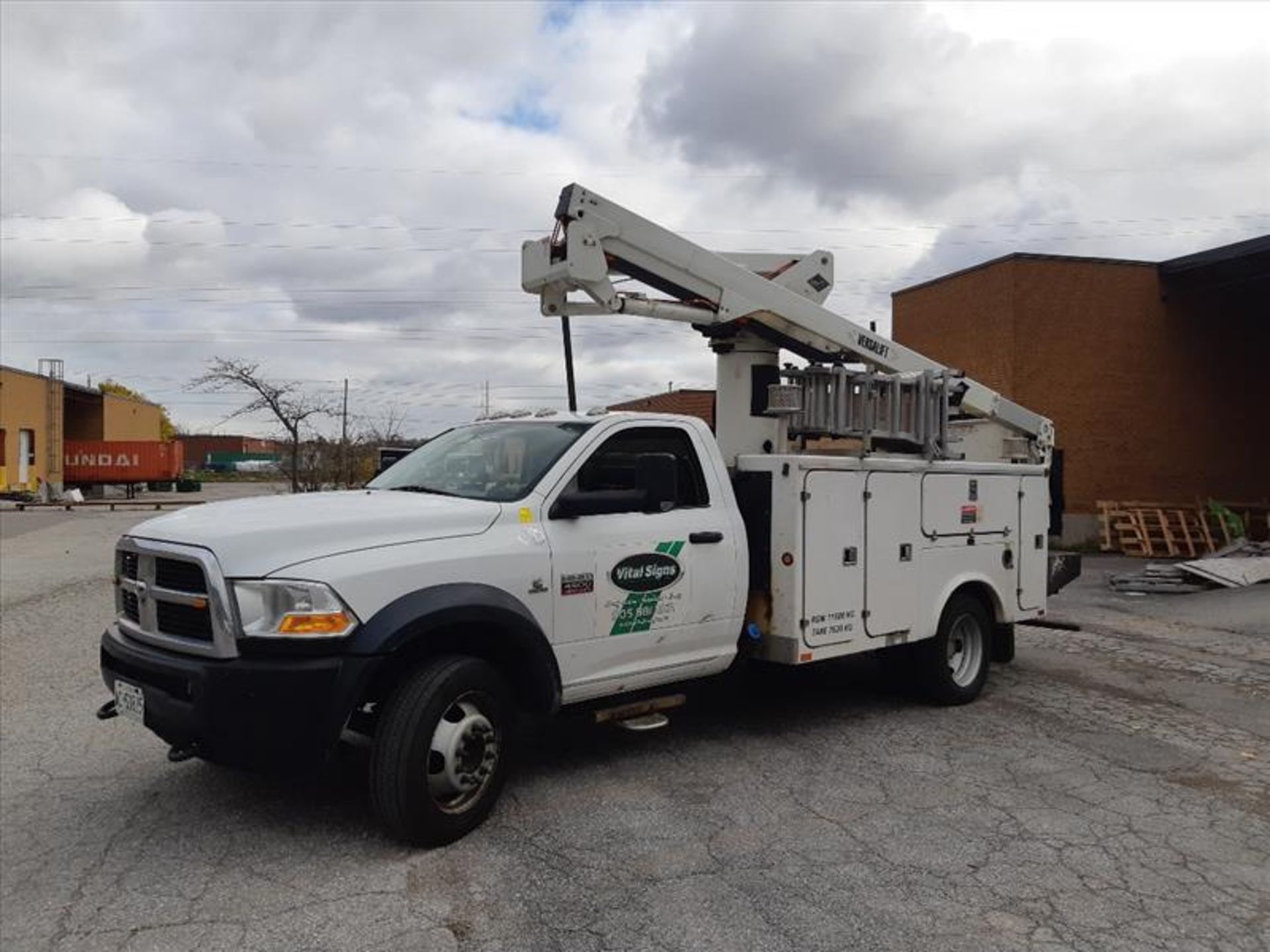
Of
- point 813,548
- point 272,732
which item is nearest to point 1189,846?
point 813,548

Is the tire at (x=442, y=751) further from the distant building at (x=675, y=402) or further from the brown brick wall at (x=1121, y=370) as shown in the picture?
the distant building at (x=675, y=402)

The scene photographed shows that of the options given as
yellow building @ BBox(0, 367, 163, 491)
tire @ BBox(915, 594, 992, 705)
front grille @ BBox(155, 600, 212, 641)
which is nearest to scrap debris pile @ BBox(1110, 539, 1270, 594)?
tire @ BBox(915, 594, 992, 705)

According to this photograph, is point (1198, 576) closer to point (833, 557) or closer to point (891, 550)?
point (891, 550)

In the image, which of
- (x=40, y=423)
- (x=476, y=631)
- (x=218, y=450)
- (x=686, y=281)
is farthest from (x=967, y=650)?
(x=218, y=450)

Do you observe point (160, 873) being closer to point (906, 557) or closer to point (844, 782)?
point (844, 782)

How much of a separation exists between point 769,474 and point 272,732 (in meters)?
3.20

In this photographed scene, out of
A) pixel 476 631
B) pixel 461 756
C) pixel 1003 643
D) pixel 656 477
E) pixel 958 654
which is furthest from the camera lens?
pixel 1003 643

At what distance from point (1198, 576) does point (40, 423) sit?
144 ft

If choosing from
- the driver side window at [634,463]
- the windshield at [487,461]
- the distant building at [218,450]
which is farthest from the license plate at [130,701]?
the distant building at [218,450]

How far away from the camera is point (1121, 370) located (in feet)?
64.4

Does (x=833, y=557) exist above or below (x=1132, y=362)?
below

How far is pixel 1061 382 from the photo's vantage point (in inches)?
758

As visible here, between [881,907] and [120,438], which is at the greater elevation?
[120,438]

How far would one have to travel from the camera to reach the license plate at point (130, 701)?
427 cm
